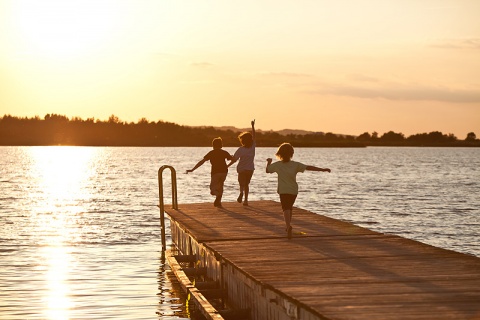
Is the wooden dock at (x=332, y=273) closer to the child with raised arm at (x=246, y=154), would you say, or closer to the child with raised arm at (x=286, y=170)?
the child with raised arm at (x=286, y=170)

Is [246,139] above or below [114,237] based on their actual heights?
above

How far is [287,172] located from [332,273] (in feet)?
12.4

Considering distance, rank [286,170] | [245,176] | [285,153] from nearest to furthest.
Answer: [285,153]
[286,170]
[245,176]

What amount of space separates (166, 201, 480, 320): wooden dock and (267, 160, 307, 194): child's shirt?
3.32 feet

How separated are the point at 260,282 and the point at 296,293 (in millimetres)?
1008

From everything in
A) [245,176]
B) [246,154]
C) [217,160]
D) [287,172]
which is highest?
[246,154]

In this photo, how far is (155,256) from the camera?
26.5 metres

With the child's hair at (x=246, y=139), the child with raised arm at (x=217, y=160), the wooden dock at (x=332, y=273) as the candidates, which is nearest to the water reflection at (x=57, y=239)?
the wooden dock at (x=332, y=273)

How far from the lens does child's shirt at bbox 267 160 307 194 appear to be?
50.9 feet

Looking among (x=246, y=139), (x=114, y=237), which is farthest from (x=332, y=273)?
(x=114, y=237)

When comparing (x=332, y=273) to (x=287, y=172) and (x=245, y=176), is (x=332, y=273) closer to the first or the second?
(x=287, y=172)

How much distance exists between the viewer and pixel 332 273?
39.6 ft

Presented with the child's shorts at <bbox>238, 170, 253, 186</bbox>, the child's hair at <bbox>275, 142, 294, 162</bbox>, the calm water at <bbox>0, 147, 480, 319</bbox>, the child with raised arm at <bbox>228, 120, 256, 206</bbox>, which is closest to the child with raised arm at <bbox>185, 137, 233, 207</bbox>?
the child with raised arm at <bbox>228, 120, 256, 206</bbox>

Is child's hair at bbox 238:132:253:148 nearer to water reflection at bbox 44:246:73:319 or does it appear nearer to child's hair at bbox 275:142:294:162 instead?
water reflection at bbox 44:246:73:319
